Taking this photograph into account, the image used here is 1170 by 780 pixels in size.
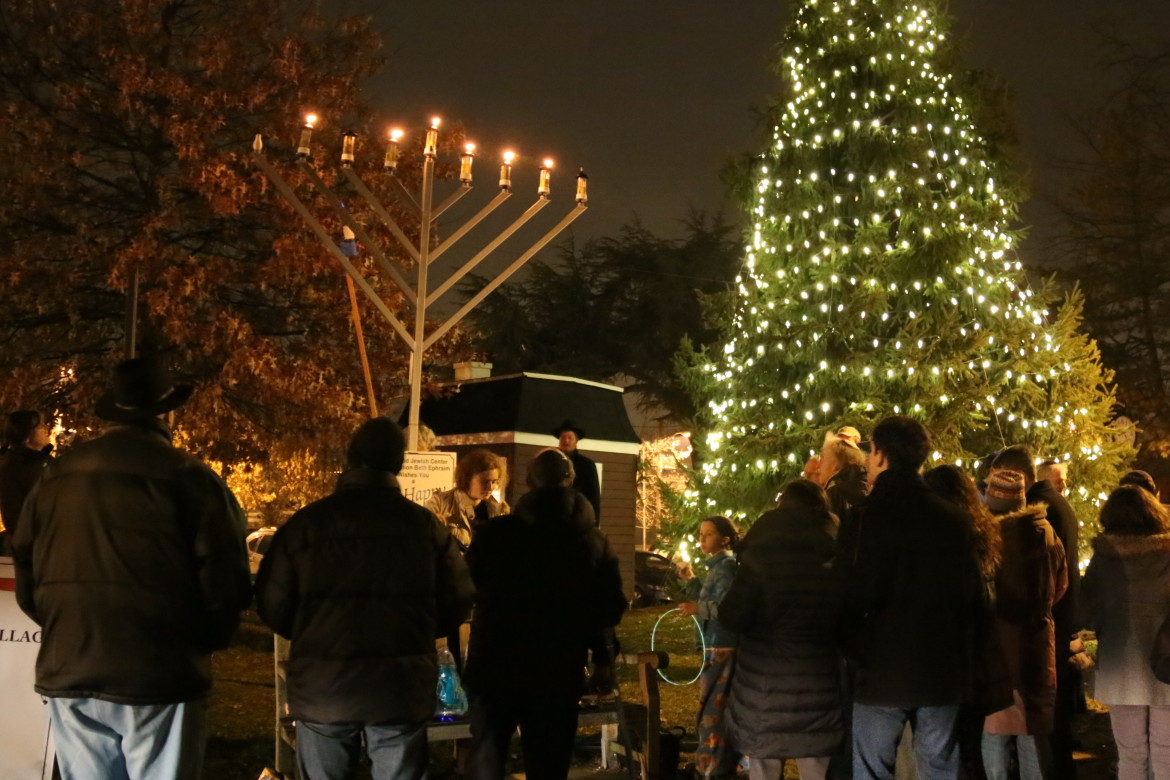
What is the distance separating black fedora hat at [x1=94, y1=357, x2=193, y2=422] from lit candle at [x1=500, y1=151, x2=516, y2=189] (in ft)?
25.2

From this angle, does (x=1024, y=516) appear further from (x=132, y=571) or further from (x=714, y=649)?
(x=132, y=571)

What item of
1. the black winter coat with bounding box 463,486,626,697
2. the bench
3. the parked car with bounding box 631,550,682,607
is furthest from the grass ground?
the parked car with bounding box 631,550,682,607

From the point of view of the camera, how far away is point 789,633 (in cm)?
523

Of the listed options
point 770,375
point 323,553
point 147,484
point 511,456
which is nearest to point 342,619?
point 323,553

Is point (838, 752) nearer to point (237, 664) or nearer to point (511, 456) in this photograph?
point (237, 664)

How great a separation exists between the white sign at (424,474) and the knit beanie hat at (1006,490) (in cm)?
603

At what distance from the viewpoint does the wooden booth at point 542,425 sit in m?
21.7

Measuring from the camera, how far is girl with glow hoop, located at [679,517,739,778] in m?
6.68

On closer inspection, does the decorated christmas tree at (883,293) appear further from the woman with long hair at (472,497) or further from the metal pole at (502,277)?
the woman with long hair at (472,497)

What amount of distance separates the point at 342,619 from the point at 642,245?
39305 mm

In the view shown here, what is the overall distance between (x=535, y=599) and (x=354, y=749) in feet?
3.34

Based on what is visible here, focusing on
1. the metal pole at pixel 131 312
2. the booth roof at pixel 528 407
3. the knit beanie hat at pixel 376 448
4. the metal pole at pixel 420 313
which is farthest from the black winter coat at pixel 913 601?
the booth roof at pixel 528 407

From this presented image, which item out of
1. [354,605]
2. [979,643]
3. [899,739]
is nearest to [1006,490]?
[979,643]

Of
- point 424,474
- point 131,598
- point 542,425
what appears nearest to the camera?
point 131,598
